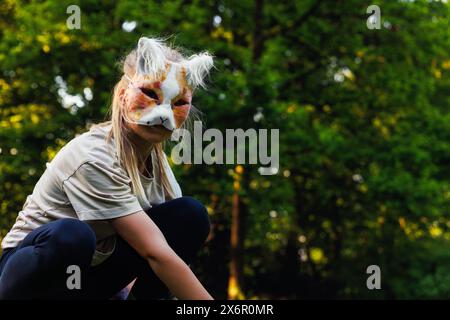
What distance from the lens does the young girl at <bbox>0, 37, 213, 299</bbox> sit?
7.11 feet

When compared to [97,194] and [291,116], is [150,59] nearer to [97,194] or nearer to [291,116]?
[97,194]

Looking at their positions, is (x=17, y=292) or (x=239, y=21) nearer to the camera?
(x=17, y=292)

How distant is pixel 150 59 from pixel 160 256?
0.69m

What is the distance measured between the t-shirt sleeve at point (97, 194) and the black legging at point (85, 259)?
0.22 feet

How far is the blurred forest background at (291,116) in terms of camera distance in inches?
387

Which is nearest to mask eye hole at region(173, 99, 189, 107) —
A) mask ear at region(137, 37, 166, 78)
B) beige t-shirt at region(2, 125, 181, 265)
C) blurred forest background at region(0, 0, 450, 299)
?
mask ear at region(137, 37, 166, 78)

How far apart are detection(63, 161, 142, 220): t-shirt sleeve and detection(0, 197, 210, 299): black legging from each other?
0.22ft

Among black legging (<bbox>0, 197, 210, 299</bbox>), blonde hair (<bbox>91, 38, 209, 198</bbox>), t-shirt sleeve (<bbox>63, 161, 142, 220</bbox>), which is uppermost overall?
blonde hair (<bbox>91, 38, 209, 198</bbox>)

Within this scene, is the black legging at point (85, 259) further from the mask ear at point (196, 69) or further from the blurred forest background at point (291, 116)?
the blurred forest background at point (291, 116)

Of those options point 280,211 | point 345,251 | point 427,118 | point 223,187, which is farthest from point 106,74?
point 345,251

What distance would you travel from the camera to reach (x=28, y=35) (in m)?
9.95

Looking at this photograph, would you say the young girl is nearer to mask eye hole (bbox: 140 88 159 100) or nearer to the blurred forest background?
mask eye hole (bbox: 140 88 159 100)

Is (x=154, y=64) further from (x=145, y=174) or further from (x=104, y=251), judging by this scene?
(x=104, y=251)

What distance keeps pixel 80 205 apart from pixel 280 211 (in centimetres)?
958
